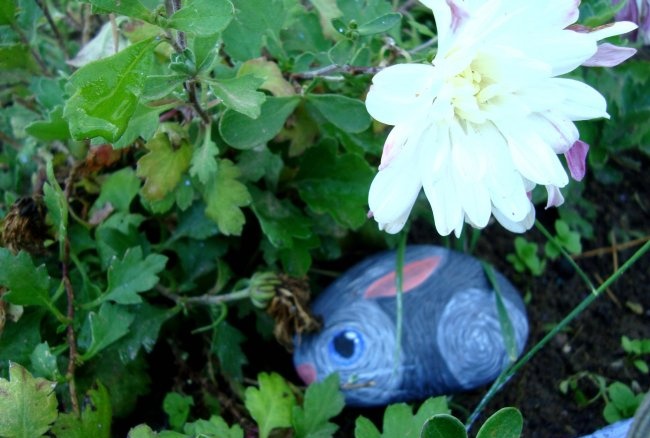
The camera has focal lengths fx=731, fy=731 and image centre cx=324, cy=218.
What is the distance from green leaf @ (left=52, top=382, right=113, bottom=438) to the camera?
3.03 feet

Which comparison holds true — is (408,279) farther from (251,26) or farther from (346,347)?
(251,26)

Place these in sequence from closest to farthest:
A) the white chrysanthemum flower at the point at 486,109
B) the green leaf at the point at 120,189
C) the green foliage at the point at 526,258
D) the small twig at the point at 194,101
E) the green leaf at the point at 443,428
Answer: the white chrysanthemum flower at the point at 486,109, the green leaf at the point at 443,428, the small twig at the point at 194,101, the green leaf at the point at 120,189, the green foliage at the point at 526,258

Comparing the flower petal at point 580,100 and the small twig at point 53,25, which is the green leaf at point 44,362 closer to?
the small twig at point 53,25

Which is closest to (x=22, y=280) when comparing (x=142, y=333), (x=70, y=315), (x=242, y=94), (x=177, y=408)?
(x=70, y=315)

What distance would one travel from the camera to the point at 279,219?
1095 mm

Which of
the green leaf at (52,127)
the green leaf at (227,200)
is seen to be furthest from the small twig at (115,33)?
the green leaf at (227,200)

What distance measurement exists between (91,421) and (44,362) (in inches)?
3.9

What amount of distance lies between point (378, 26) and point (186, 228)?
451 mm

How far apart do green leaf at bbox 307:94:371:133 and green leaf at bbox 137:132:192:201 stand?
0.67 feet

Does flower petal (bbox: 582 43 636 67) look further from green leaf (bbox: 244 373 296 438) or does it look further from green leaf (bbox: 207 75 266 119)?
green leaf (bbox: 244 373 296 438)

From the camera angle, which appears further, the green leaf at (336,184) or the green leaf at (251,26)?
the green leaf at (336,184)

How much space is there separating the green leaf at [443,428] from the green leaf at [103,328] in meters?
0.46

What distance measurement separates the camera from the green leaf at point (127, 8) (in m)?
0.73

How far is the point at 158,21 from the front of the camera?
77cm
